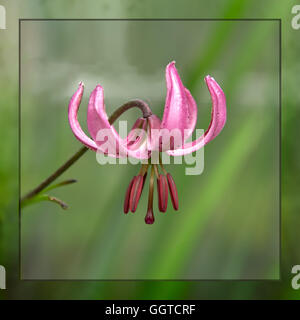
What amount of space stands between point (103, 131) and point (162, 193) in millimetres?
233

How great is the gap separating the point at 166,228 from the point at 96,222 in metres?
0.27

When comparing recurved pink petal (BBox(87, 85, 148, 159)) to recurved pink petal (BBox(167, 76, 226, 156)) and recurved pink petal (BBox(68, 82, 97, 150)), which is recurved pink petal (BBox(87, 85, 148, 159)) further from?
recurved pink petal (BBox(167, 76, 226, 156))

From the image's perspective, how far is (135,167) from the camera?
4.52 ft

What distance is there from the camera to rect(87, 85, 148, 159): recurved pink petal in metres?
0.75

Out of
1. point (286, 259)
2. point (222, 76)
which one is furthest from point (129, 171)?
point (286, 259)

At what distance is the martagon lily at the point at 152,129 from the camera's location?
75 cm

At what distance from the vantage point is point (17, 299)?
1138 mm

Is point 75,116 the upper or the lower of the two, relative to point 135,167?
upper

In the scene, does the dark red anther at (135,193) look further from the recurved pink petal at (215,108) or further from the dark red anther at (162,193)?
the recurved pink petal at (215,108)

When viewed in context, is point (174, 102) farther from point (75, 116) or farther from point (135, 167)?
point (135, 167)

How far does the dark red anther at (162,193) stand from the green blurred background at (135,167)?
36 cm

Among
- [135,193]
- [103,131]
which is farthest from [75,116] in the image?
[135,193]
